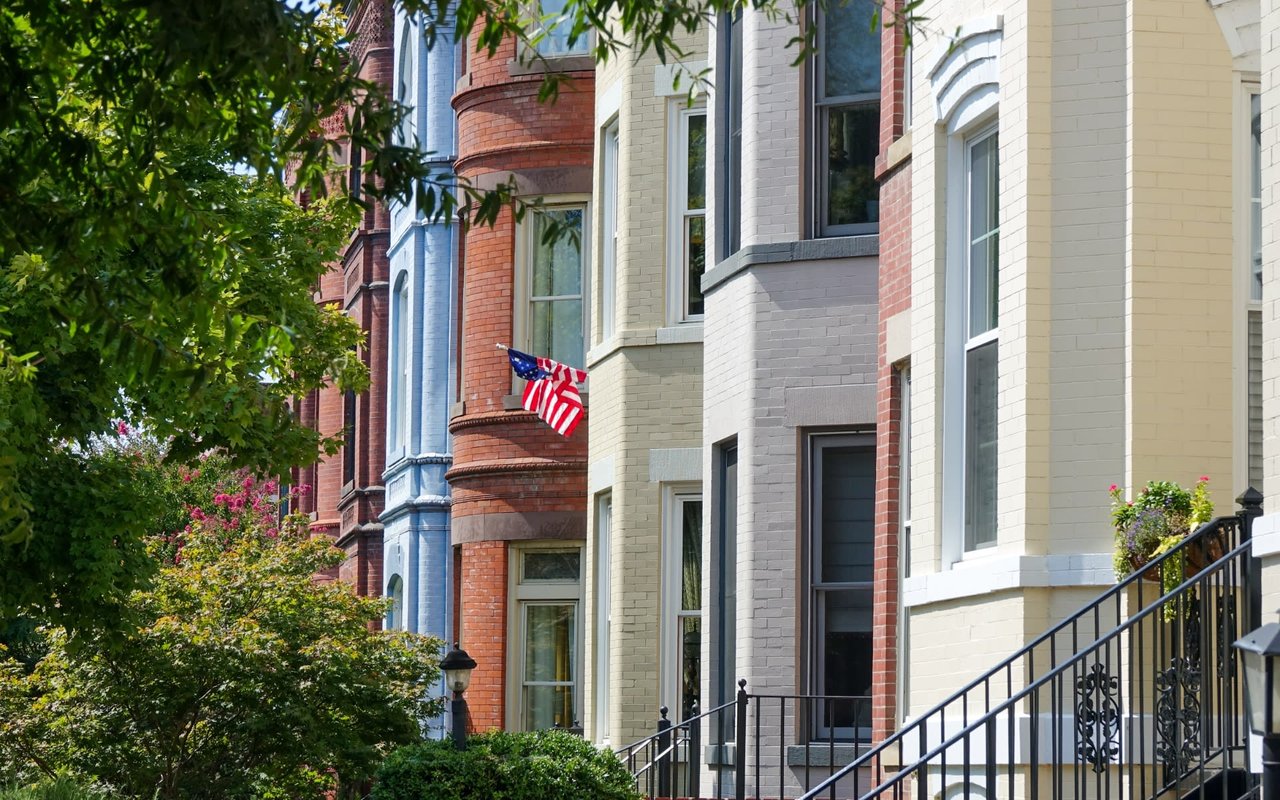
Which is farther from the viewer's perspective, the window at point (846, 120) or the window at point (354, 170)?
the window at point (846, 120)

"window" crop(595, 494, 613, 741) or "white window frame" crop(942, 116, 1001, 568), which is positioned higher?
"white window frame" crop(942, 116, 1001, 568)

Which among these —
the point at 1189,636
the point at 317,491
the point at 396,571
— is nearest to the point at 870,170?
the point at 1189,636

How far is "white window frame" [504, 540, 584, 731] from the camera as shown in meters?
23.0

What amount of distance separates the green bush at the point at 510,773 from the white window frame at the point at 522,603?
6.71 metres

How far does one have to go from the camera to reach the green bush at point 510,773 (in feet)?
51.1

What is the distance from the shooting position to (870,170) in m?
15.9

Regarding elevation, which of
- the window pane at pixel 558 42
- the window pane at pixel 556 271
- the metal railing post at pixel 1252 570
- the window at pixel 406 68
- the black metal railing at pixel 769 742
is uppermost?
the window at pixel 406 68

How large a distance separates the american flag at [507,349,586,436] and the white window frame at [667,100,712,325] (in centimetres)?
218

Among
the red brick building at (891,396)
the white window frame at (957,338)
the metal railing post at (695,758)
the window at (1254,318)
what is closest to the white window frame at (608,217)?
the metal railing post at (695,758)

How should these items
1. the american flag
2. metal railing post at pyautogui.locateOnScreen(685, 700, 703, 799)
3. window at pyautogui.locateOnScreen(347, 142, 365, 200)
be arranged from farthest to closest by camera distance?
the american flag → metal railing post at pyautogui.locateOnScreen(685, 700, 703, 799) → window at pyautogui.locateOnScreen(347, 142, 365, 200)

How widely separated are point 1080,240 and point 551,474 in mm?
12794

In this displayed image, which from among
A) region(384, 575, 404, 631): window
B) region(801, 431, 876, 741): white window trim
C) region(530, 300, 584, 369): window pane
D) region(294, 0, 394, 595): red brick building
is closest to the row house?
region(384, 575, 404, 631): window

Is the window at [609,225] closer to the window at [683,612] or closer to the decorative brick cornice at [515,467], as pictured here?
the decorative brick cornice at [515,467]

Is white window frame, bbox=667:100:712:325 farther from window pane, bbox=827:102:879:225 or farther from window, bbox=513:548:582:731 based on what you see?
window, bbox=513:548:582:731
